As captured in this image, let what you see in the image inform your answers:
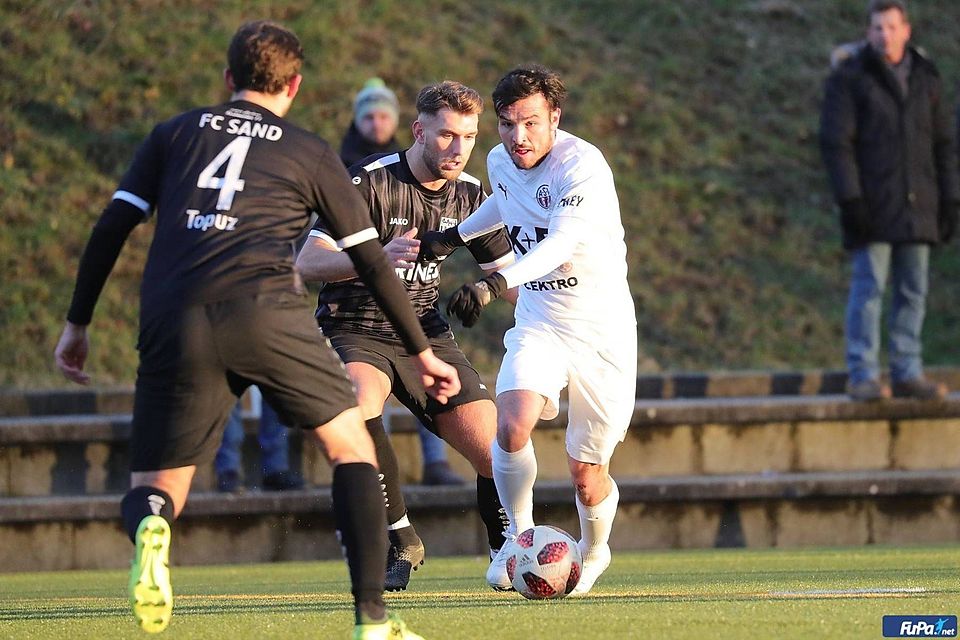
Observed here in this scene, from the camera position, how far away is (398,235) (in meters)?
7.66

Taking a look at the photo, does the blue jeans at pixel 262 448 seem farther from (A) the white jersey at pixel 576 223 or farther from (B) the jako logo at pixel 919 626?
(B) the jako logo at pixel 919 626

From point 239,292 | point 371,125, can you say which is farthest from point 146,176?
point 371,125

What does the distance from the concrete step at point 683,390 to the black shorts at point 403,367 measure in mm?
4469

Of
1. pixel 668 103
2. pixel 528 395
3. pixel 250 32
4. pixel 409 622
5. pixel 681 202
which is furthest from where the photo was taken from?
pixel 668 103

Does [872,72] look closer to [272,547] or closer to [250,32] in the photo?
[272,547]

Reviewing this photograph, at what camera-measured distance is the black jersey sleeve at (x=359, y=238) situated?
5.10 m

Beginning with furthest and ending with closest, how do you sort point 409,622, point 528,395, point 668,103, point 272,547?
point 668,103 < point 272,547 < point 528,395 < point 409,622

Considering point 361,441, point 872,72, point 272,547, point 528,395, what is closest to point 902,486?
point 872,72

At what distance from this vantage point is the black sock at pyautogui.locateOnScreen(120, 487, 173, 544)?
491 centimetres

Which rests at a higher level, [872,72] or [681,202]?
[872,72]

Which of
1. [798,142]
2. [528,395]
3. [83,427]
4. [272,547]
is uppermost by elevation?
[798,142]

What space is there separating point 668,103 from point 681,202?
1.47 metres

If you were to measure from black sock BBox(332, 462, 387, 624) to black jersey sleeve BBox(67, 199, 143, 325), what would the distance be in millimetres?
982

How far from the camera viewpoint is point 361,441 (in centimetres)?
512
